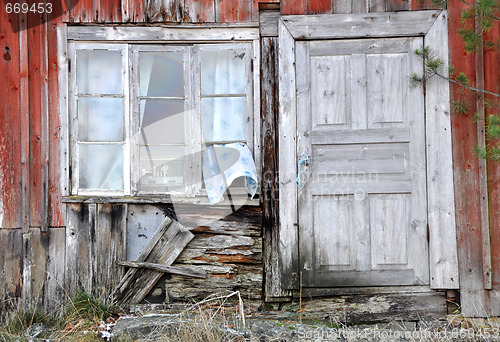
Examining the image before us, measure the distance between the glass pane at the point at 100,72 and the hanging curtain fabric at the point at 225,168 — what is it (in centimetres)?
106

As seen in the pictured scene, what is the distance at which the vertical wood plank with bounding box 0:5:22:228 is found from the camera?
4.39m

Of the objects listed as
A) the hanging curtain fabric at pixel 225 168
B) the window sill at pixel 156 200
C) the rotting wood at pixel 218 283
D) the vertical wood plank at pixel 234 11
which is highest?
the vertical wood plank at pixel 234 11

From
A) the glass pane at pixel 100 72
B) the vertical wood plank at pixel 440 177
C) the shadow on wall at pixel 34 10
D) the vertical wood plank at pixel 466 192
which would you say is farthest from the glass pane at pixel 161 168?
the vertical wood plank at pixel 466 192

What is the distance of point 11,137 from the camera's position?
4.40 m

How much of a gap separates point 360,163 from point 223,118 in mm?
1322

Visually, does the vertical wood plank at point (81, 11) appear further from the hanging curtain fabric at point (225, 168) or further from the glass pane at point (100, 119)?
the hanging curtain fabric at point (225, 168)

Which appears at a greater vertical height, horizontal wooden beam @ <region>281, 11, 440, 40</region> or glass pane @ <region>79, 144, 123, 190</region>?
horizontal wooden beam @ <region>281, 11, 440, 40</region>

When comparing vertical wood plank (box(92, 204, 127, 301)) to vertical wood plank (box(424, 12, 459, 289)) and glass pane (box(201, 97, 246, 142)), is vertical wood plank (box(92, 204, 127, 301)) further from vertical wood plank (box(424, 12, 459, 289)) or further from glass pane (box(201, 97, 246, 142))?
vertical wood plank (box(424, 12, 459, 289))

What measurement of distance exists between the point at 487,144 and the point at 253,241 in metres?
2.26

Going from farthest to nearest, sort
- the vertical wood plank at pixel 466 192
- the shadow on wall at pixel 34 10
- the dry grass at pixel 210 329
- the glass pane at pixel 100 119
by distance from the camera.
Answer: the glass pane at pixel 100 119 < the shadow on wall at pixel 34 10 < the vertical wood plank at pixel 466 192 < the dry grass at pixel 210 329

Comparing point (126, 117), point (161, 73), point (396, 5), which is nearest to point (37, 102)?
point (126, 117)

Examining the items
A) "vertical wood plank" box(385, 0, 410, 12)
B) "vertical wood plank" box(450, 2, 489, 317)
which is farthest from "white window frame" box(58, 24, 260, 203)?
"vertical wood plank" box(450, 2, 489, 317)

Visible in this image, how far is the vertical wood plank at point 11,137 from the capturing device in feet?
14.4

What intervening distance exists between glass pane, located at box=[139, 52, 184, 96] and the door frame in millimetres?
952
